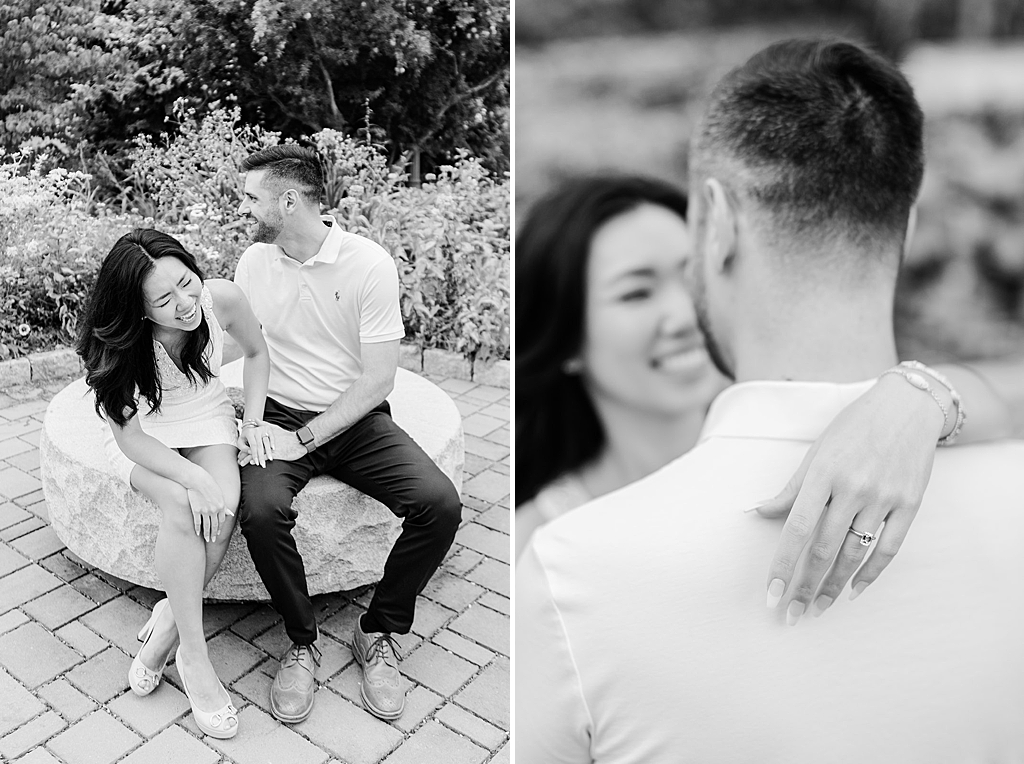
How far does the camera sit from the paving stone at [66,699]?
1899 millimetres

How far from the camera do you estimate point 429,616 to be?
228 centimetres

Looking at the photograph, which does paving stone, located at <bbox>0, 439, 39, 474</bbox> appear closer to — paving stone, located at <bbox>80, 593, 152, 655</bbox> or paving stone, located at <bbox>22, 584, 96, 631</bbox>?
paving stone, located at <bbox>22, 584, 96, 631</bbox>

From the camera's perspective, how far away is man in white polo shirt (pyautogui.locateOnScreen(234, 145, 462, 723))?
1.92 meters

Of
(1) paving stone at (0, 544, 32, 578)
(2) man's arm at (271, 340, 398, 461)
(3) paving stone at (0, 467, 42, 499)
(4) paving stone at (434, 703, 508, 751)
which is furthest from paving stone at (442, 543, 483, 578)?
(3) paving stone at (0, 467, 42, 499)

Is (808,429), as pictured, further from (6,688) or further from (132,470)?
(6,688)

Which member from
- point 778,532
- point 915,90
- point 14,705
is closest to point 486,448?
point 14,705

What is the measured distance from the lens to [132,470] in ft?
6.41

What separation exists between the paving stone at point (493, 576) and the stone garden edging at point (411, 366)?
1.40m

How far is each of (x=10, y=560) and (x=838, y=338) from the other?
238 cm

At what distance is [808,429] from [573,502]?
0.91 feet

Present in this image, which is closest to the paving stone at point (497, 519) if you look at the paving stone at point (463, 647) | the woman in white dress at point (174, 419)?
the paving stone at point (463, 647)

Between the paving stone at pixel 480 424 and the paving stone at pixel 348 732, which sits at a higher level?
the paving stone at pixel 348 732

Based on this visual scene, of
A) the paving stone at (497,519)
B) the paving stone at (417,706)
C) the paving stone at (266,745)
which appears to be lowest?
the paving stone at (497,519)

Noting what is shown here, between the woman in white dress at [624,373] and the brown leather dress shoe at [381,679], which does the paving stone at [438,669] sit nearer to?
the brown leather dress shoe at [381,679]
